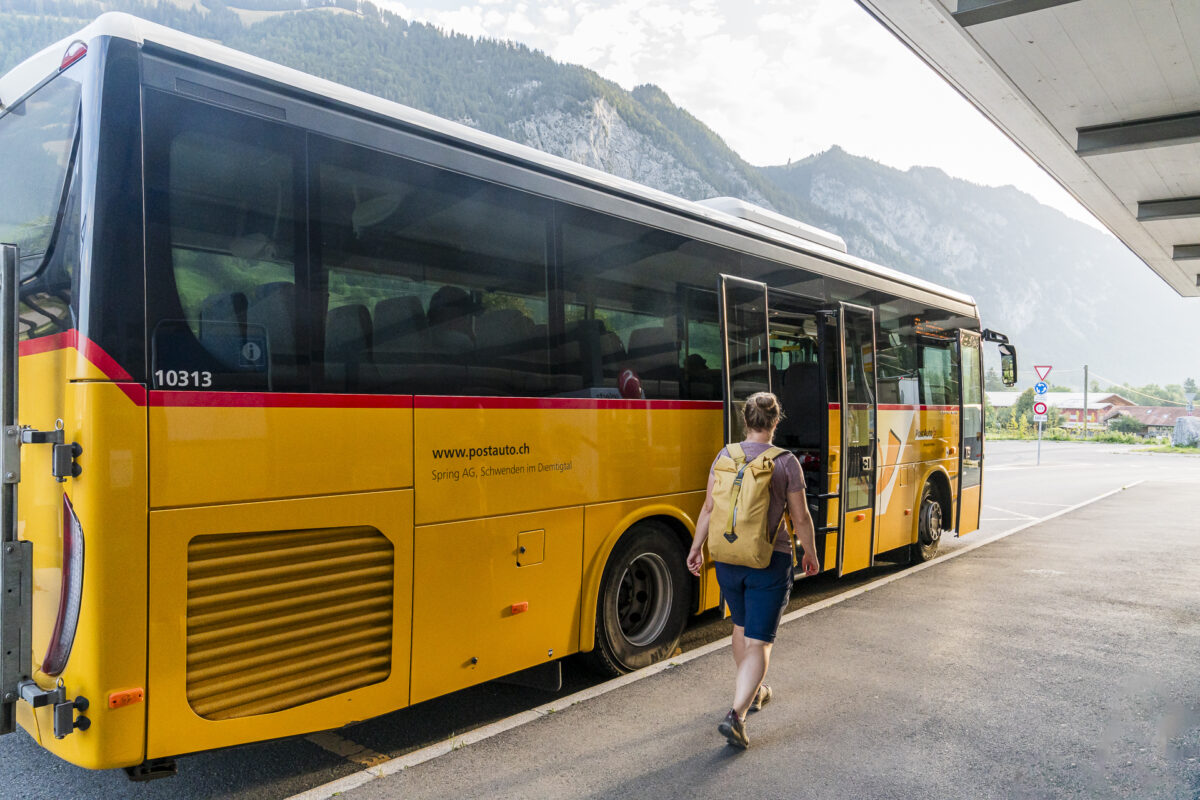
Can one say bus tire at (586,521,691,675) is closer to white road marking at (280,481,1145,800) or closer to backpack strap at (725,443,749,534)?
white road marking at (280,481,1145,800)

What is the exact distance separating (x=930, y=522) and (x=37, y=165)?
931cm

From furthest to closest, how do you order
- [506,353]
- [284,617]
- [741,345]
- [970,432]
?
[970,432] → [741,345] → [506,353] → [284,617]

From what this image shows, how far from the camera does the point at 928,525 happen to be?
32.2 ft

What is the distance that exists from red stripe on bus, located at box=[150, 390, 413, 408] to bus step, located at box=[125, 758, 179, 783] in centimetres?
145

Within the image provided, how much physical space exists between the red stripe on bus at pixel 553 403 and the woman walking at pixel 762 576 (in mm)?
955

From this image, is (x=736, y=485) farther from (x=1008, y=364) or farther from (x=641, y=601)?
(x=1008, y=364)

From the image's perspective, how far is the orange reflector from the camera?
10.4 ft

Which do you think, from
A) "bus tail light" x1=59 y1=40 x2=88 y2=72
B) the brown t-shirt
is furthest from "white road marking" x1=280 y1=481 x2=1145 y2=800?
"bus tail light" x1=59 y1=40 x2=88 y2=72

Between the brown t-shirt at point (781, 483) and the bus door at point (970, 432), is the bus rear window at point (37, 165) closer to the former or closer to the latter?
the brown t-shirt at point (781, 483)

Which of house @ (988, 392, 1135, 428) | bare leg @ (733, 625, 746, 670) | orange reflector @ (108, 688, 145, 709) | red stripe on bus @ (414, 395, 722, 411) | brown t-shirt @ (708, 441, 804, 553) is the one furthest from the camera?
house @ (988, 392, 1135, 428)

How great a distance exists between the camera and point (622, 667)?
549 cm

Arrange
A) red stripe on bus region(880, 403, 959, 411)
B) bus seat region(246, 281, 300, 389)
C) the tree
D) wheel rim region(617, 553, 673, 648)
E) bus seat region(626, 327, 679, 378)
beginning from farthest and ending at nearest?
the tree < red stripe on bus region(880, 403, 959, 411) < wheel rim region(617, 553, 673, 648) < bus seat region(626, 327, 679, 378) < bus seat region(246, 281, 300, 389)

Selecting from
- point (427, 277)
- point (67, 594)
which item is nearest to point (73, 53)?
point (427, 277)

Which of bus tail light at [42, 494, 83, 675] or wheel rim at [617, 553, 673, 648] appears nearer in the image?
bus tail light at [42, 494, 83, 675]
